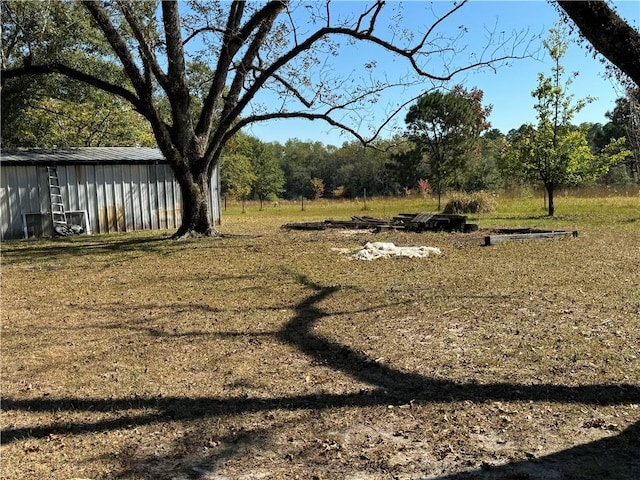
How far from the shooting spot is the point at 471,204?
23.0 m

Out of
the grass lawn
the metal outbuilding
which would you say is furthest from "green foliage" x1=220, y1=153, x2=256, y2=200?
the grass lawn

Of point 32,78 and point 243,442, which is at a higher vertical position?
point 32,78

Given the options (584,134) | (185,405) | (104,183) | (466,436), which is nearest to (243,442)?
(185,405)

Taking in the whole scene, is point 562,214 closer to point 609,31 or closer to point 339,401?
point 609,31

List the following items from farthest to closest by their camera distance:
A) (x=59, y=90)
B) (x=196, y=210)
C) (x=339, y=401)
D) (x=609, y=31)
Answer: (x=59, y=90) < (x=196, y=210) < (x=339, y=401) < (x=609, y=31)

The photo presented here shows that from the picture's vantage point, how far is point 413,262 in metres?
9.11

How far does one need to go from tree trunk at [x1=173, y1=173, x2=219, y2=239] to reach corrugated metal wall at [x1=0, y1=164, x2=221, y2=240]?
374cm

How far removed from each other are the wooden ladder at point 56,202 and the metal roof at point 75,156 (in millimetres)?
357

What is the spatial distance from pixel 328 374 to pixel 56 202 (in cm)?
1484

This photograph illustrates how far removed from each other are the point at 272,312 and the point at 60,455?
10.7ft

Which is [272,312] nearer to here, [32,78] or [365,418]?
[365,418]

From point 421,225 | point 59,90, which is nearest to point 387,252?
point 421,225

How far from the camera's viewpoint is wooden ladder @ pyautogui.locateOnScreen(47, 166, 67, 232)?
16.2 m

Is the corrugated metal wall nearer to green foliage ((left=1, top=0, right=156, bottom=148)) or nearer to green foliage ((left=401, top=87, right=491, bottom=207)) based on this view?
green foliage ((left=1, top=0, right=156, bottom=148))
